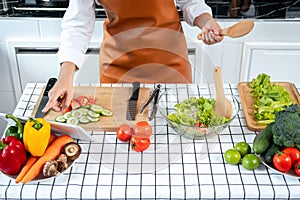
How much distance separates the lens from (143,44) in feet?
5.48

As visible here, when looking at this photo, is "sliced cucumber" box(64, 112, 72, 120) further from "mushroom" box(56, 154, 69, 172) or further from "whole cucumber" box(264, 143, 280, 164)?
"whole cucumber" box(264, 143, 280, 164)

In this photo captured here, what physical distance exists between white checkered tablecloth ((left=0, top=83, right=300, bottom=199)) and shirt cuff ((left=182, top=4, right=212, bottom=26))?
0.59 meters

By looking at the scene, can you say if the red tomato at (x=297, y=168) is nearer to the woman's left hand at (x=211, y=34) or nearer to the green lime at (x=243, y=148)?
the green lime at (x=243, y=148)

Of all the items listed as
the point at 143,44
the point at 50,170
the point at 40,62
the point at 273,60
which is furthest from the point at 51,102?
the point at 273,60

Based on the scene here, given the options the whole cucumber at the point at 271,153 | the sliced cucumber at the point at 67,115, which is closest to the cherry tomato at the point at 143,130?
the sliced cucumber at the point at 67,115

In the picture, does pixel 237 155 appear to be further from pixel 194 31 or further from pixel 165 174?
pixel 194 31

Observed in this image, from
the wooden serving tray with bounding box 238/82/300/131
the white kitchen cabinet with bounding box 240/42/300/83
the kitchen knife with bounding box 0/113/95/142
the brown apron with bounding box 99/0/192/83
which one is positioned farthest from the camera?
the white kitchen cabinet with bounding box 240/42/300/83

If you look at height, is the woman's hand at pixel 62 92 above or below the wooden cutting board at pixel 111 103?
above

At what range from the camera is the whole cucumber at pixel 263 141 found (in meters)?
1.17

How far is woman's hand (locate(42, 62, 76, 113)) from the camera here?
130 cm

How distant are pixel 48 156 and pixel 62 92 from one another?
24cm

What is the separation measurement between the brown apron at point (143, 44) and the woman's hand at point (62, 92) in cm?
33

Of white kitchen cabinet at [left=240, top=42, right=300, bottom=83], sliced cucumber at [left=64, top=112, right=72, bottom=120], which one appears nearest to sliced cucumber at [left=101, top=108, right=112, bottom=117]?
sliced cucumber at [left=64, top=112, right=72, bottom=120]

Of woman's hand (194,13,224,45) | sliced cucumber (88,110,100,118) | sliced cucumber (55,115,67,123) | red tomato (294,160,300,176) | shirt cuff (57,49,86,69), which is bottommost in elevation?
sliced cucumber (55,115,67,123)
